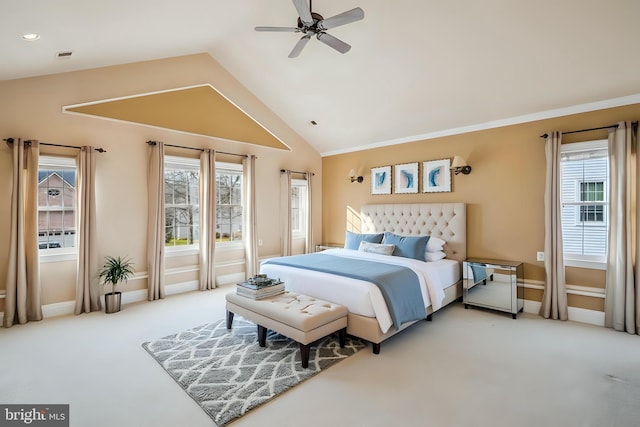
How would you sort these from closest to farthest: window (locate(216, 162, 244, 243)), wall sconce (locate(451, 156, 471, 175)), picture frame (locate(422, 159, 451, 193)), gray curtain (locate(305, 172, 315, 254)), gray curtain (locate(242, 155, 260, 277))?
wall sconce (locate(451, 156, 471, 175)) < picture frame (locate(422, 159, 451, 193)) < window (locate(216, 162, 244, 243)) < gray curtain (locate(242, 155, 260, 277)) < gray curtain (locate(305, 172, 315, 254))

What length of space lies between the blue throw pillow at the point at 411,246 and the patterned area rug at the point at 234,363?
1850 millimetres

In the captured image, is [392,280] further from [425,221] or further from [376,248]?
[425,221]

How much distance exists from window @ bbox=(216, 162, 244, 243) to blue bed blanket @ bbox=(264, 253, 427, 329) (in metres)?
2.18

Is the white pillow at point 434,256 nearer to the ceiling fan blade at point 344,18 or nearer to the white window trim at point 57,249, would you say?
the ceiling fan blade at point 344,18

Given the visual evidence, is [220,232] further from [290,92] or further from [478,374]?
[478,374]

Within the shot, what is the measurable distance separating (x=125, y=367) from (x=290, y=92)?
472 centimetres

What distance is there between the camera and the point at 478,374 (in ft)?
9.05

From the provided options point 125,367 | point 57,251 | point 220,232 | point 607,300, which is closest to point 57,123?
point 57,251

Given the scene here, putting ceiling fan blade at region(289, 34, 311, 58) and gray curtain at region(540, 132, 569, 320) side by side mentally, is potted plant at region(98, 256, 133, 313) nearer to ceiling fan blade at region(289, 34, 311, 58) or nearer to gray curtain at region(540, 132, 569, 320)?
ceiling fan blade at region(289, 34, 311, 58)

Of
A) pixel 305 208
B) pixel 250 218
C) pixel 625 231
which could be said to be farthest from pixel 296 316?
pixel 305 208

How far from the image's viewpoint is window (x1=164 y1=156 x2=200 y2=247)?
5.33m

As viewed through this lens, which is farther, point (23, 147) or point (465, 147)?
point (465, 147)

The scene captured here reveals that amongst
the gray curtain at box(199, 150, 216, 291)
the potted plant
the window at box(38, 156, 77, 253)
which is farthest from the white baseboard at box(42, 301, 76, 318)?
the gray curtain at box(199, 150, 216, 291)

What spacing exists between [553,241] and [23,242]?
6.82m
